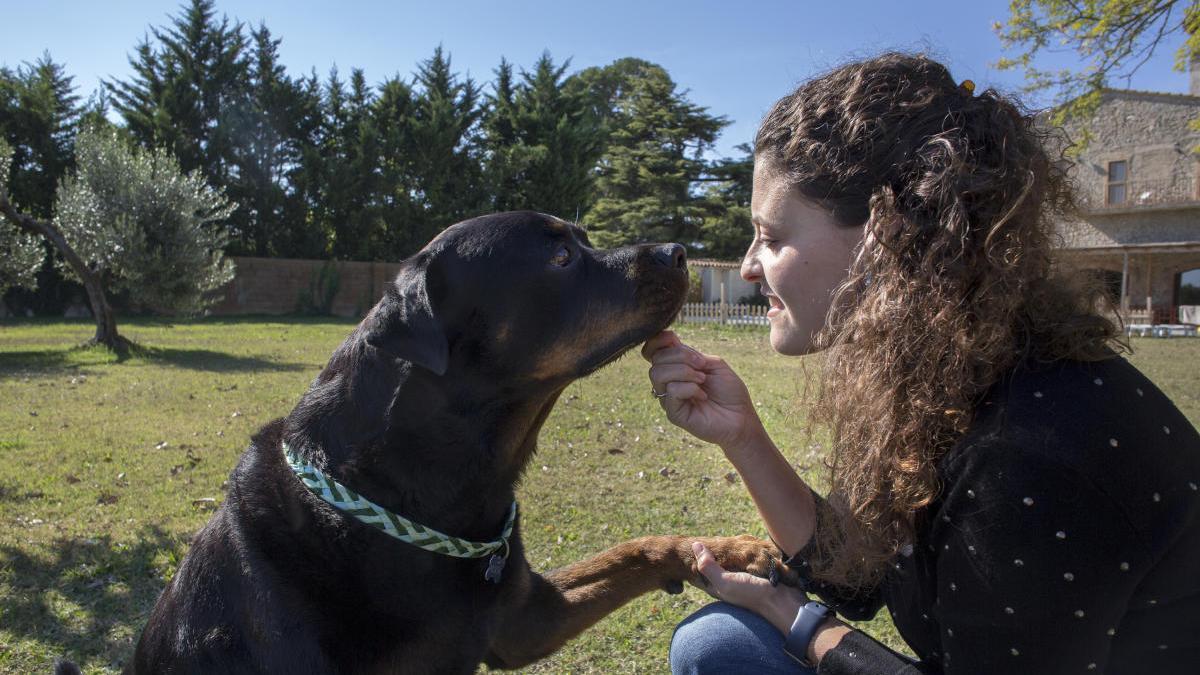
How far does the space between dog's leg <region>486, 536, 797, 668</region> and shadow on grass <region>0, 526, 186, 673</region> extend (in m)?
1.87

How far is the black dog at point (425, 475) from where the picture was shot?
225 centimetres

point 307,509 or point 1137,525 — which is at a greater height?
point 1137,525

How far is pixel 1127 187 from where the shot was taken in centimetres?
3141

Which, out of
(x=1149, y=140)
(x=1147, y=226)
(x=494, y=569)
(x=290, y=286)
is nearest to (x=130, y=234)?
(x=290, y=286)

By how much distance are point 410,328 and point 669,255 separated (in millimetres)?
980

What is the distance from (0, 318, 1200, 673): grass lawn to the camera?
Result: 373 cm

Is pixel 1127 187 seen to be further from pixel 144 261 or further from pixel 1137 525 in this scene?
pixel 1137 525

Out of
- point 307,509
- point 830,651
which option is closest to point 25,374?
point 307,509

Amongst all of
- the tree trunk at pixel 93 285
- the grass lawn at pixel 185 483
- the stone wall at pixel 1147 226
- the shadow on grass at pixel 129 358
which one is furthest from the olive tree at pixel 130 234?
the stone wall at pixel 1147 226

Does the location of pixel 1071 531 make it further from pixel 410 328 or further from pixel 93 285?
pixel 93 285

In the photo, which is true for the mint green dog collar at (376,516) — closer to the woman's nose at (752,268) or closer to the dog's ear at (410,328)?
the dog's ear at (410,328)

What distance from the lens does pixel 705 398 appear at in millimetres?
2605

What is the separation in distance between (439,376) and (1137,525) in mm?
1864

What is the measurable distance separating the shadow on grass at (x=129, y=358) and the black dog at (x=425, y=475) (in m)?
10.9
